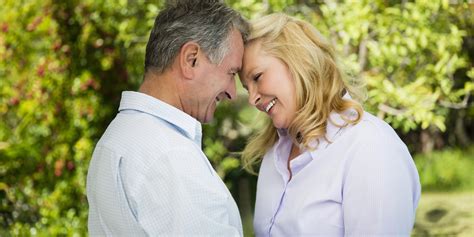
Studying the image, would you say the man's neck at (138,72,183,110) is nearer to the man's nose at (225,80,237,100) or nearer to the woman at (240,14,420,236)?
the man's nose at (225,80,237,100)

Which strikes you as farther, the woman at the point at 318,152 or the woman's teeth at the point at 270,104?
the woman's teeth at the point at 270,104

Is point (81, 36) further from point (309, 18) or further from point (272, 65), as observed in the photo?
point (272, 65)

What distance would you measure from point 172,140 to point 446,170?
6223 mm

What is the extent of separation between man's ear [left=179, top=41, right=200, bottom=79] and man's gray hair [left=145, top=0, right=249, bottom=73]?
0.04 ft

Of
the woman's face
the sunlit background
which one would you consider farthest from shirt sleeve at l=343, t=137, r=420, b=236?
the sunlit background

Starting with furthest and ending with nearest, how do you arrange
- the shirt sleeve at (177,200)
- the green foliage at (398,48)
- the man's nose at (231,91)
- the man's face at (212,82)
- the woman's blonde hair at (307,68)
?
the green foliage at (398,48)
the woman's blonde hair at (307,68)
the man's nose at (231,91)
the man's face at (212,82)
the shirt sleeve at (177,200)

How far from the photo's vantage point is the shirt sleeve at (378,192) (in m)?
2.18

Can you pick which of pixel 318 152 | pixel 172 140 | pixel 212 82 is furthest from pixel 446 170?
pixel 172 140

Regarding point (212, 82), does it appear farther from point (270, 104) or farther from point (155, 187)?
point (155, 187)

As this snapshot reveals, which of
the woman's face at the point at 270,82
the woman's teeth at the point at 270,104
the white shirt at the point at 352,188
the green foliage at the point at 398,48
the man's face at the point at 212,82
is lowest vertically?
the green foliage at the point at 398,48

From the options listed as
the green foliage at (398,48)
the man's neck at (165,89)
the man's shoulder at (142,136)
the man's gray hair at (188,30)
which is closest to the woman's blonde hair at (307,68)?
the man's gray hair at (188,30)

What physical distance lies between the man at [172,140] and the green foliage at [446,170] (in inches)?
223

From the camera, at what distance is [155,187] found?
6.20ft

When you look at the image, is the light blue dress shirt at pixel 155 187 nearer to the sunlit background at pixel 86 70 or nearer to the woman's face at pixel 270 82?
the woman's face at pixel 270 82
